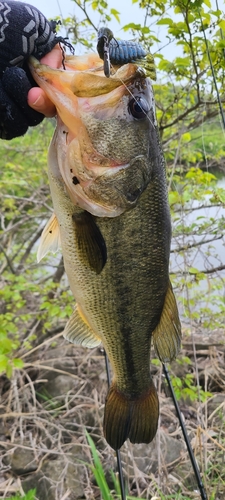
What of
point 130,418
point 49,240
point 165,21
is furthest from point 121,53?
point 130,418

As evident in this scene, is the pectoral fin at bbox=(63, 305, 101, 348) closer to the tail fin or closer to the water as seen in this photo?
the tail fin

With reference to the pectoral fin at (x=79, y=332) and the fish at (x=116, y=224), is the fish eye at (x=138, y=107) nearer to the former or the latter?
the fish at (x=116, y=224)

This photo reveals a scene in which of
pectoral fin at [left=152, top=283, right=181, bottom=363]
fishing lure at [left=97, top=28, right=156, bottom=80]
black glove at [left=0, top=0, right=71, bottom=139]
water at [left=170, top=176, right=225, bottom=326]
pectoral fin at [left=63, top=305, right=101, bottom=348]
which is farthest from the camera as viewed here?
water at [left=170, top=176, right=225, bottom=326]

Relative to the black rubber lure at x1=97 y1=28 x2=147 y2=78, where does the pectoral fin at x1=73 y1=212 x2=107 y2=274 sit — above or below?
below

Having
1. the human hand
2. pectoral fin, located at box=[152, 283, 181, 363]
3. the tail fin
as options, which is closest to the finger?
the human hand

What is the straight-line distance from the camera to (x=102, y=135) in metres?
1.32

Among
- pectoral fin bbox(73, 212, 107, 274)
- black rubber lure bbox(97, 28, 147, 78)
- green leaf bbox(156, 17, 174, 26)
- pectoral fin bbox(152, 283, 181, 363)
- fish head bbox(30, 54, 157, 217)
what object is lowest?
pectoral fin bbox(152, 283, 181, 363)

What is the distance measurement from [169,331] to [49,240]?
23.1 inches

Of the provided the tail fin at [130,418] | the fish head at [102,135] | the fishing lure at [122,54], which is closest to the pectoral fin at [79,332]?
the tail fin at [130,418]

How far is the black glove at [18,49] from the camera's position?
1.22 meters

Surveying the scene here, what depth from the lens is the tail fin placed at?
5.46ft

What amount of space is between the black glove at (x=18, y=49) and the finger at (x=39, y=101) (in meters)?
0.02

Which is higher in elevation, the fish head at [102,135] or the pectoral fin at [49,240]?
the fish head at [102,135]

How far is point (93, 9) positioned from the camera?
113 inches
